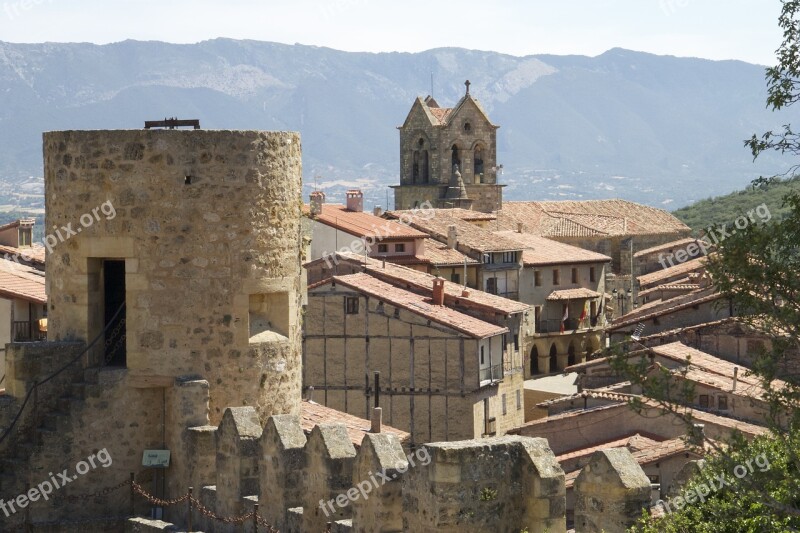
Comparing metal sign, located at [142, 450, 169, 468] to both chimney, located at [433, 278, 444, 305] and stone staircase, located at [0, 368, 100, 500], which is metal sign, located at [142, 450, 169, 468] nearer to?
stone staircase, located at [0, 368, 100, 500]

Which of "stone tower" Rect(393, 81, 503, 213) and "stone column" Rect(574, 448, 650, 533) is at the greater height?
"stone tower" Rect(393, 81, 503, 213)

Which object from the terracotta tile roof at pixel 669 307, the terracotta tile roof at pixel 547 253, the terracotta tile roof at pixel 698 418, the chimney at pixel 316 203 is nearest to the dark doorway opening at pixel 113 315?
the terracotta tile roof at pixel 698 418

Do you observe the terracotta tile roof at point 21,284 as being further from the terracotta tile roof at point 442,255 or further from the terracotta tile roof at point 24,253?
the terracotta tile roof at point 442,255

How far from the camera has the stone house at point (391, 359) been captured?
168ft

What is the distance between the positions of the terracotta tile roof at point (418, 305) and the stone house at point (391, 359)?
0.23 feet

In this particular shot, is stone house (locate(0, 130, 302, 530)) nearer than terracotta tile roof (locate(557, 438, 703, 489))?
Yes

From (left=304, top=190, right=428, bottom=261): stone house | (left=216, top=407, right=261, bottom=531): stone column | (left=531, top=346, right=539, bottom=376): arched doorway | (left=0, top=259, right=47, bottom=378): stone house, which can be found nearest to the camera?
(left=216, top=407, right=261, bottom=531): stone column

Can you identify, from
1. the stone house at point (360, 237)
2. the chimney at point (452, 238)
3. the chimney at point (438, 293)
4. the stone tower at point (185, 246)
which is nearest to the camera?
the stone tower at point (185, 246)

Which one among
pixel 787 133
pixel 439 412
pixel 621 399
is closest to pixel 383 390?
pixel 439 412

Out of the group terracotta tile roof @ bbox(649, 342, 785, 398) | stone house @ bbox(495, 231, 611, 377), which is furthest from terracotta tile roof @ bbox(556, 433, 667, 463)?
stone house @ bbox(495, 231, 611, 377)

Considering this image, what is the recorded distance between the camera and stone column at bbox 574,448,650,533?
45.4ft

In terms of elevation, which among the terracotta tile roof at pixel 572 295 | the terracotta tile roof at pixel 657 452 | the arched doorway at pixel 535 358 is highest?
the terracotta tile roof at pixel 657 452

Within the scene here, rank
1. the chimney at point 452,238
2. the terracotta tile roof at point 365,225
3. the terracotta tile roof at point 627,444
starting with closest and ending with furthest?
the terracotta tile roof at point 627,444 → the terracotta tile roof at point 365,225 → the chimney at point 452,238

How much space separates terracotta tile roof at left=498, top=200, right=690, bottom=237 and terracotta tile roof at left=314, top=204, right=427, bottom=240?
23.8 meters
